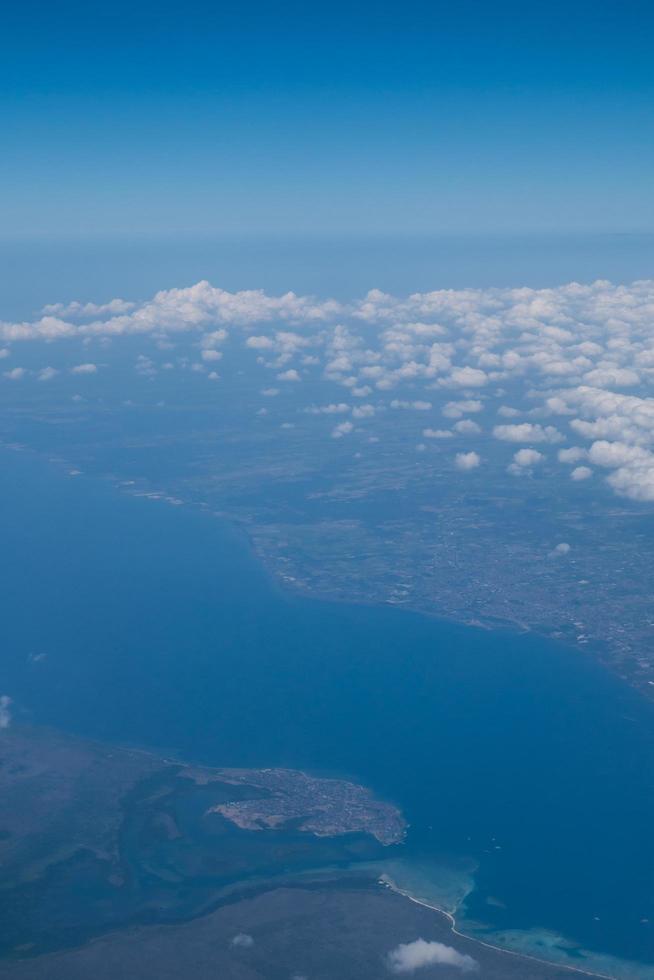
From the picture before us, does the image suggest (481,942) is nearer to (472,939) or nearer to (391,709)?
(472,939)

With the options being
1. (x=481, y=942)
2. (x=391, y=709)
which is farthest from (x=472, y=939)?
(x=391, y=709)

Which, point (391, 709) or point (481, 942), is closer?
point (481, 942)

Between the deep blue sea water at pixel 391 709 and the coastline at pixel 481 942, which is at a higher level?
the deep blue sea water at pixel 391 709

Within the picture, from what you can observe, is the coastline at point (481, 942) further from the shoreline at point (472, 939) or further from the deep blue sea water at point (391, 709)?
the deep blue sea water at point (391, 709)

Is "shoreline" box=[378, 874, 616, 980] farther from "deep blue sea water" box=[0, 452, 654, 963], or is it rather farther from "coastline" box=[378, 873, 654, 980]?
"deep blue sea water" box=[0, 452, 654, 963]

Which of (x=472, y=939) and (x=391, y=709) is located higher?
(x=391, y=709)

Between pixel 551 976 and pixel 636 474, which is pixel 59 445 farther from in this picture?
pixel 551 976

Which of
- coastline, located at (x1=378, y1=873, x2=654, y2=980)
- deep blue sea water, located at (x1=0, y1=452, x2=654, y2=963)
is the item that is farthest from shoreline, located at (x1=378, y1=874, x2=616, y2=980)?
deep blue sea water, located at (x1=0, y1=452, x2=654, y2=963)

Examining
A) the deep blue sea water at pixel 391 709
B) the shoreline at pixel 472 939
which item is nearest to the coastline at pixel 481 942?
the shoreline at pixel 472 939

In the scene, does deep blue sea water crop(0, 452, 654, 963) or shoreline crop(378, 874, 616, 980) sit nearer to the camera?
shoreline crop(378, 874, 616, 980)
